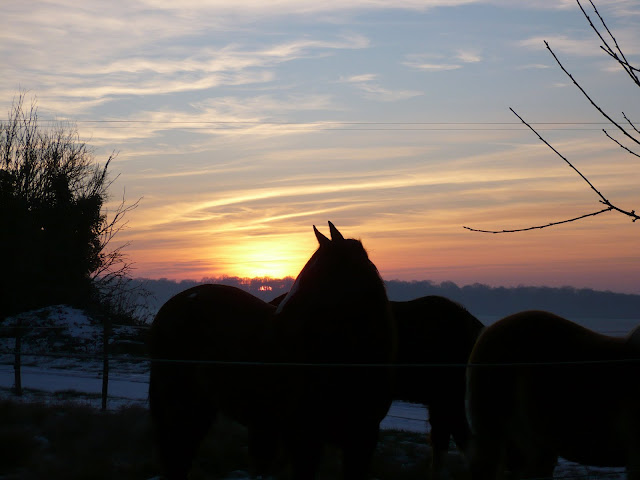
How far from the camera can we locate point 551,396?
410cm

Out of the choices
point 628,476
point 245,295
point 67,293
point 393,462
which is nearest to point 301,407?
point 245,295

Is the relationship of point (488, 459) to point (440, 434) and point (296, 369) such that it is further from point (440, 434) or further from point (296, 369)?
point (440, 434)

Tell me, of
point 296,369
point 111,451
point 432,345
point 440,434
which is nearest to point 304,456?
point 296,369

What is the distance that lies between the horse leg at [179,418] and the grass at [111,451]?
1.56m

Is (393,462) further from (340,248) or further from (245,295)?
(340,248)

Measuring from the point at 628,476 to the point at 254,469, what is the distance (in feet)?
8.32

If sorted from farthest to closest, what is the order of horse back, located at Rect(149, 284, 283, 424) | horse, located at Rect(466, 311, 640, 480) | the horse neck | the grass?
the grass < horse back, located at Rect(149, 284, 283, 424) < the horse neck < horse, located at Rect(466, 311, 640, 480)

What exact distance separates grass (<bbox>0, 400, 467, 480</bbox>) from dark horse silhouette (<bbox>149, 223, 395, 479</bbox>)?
69.9 inches

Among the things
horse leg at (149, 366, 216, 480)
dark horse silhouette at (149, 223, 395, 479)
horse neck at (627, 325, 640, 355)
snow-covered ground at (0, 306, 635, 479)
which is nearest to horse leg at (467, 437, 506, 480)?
dark horse silhouette at (149, 223, 395, 479)

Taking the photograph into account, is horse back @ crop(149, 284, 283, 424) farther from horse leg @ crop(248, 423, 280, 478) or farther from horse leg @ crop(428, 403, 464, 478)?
horse leg @ crop(428, 403, 464, 478)

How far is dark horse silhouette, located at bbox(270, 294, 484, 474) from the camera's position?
6.54 meters

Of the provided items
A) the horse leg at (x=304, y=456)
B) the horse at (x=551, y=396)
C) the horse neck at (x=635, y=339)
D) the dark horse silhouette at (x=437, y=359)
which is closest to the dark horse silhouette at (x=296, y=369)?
the horse leg at (x=304, y=456)

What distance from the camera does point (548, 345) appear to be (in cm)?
427

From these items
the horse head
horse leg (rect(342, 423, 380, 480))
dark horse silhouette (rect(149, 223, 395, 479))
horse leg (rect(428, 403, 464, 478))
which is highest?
the horse head
